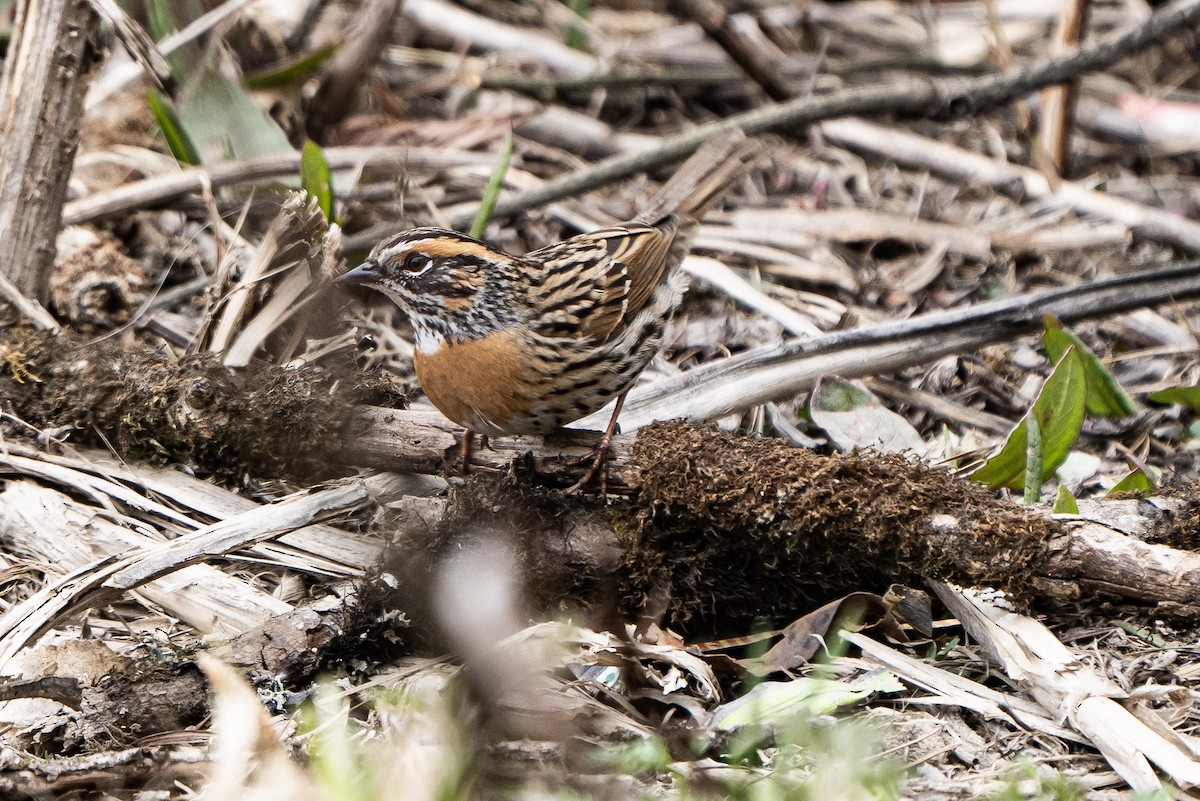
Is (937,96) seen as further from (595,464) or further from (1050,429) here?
(595,464)

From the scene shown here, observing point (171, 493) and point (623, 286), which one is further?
point (623, 286)

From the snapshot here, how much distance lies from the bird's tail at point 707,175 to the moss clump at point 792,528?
6.84 ft

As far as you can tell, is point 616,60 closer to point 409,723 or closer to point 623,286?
point 623,286

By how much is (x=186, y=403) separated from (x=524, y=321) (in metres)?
1.29

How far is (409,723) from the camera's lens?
3510 millimetres

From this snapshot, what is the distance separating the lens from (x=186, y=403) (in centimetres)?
478

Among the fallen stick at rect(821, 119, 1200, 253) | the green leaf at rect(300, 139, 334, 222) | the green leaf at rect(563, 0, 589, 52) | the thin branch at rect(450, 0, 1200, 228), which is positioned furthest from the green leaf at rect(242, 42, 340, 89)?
the fallen stick at rect(821, 119, 1200, 253)

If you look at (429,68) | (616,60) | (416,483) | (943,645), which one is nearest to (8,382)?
(416,483)

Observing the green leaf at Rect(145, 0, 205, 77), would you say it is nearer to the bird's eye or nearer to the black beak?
the black beak

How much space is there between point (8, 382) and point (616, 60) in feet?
16.9

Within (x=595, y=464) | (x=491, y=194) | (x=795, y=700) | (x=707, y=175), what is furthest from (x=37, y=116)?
(x=795, y=700)

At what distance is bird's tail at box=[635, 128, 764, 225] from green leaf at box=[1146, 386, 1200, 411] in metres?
2.26

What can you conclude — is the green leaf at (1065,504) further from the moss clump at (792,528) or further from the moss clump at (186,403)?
the moss clump at (186,403)

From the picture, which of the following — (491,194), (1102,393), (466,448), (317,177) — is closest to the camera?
(466,448)
